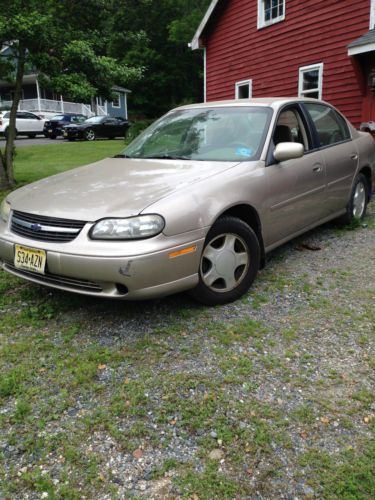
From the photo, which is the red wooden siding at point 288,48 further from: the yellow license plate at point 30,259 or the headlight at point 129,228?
the yellow license plate at point 30,259

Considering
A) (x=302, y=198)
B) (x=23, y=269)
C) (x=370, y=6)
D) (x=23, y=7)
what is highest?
(x=370, y=6)

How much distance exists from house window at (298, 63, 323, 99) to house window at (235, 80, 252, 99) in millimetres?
2204

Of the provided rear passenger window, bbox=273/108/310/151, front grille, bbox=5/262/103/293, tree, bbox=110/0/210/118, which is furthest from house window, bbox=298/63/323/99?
tree, bbox=110/0/210/118

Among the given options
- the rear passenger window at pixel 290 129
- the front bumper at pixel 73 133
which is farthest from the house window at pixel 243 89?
the front bumper at pixel 73 133

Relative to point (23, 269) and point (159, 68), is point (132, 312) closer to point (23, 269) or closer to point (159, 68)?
point (23, 269)

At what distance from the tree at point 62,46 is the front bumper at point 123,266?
5.39m

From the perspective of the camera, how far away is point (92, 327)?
311 cm

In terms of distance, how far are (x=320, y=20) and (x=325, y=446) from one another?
11.9 meters

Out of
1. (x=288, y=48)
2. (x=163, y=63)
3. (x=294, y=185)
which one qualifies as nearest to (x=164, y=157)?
(x=294, y=185)

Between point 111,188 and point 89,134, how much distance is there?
22401 millimetres

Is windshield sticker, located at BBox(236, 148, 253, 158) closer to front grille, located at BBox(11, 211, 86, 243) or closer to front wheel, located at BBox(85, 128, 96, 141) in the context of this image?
front grille, located at BBox(11, 211, 86, 243)

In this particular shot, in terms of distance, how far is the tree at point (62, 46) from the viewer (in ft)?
23.4

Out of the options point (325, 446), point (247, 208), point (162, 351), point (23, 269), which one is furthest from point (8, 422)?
point (247, 208)

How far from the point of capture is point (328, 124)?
490 centimetres
